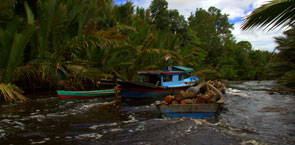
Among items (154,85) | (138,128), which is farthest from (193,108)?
(154,85)

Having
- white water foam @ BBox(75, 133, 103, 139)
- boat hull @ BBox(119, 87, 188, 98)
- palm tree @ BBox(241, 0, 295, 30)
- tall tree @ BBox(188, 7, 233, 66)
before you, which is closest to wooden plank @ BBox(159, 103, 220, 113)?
white water foam @ BBox(75, 133, 103, 139)

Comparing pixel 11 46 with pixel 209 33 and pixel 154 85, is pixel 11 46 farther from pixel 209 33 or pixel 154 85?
pixel 209 33

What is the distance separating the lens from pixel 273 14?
351 cm

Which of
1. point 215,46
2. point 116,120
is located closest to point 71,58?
point 116,120

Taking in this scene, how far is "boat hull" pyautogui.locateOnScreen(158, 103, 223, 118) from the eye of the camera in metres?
7.59

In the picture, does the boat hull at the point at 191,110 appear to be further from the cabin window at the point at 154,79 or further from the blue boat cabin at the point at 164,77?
the cabin window at the point at 154,79

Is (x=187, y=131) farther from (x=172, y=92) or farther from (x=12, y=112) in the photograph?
(x=172, y=92)

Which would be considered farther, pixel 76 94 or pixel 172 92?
pixel 172 92

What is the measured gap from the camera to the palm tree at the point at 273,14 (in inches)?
134

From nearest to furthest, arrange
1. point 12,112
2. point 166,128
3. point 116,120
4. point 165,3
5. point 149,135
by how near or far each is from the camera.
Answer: point 149,135, point 166,128, point 116,120, point 12,112, point 165,3

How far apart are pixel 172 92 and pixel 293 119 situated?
8133 millimetres

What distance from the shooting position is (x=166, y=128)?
6465mm

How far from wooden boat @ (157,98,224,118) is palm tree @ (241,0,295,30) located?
427 cm

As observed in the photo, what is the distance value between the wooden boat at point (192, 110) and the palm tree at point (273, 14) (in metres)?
4.27
